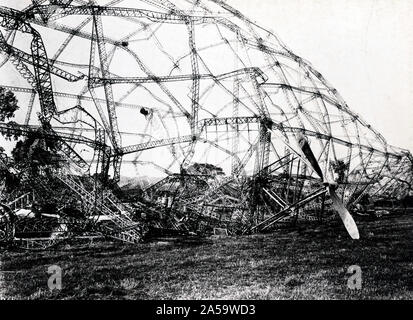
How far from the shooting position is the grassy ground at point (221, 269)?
10352 mm

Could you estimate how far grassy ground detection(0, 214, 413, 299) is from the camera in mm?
10352

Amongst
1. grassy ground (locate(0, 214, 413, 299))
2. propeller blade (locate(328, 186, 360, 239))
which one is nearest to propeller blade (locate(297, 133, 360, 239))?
propeller blade (locate(328, 186, 360, 239))

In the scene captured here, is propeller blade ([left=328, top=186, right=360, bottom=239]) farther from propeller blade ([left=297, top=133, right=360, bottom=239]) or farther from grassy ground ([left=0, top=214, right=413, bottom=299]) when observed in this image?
grassy ground ([left=0, top=214, right=413, bottom=299])

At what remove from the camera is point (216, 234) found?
77.9 ft

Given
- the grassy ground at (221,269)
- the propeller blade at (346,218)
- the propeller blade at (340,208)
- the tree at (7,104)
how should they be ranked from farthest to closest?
1. the tree at (7,104)
2. the propeller blade at (340,208)
3. the propeller blade at (346,218)
4. the grassy ground at (221,269)

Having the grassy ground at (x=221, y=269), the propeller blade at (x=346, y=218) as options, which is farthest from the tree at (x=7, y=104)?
the propeller blade at (x=346, y=218)

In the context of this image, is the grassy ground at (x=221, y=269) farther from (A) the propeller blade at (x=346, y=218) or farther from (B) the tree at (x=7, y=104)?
(B) the tree at (x=7, y=104)

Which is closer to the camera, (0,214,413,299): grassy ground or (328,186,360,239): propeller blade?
(0,214,413,299): grassy ground

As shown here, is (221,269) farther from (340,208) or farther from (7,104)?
(7,104)

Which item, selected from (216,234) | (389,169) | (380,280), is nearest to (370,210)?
(389,169)

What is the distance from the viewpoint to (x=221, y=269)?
13.3m

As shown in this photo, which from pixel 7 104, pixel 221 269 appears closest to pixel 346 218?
pixel 221 269

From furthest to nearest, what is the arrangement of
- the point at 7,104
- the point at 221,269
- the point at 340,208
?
the point at 7,104
the point at 340,208
the point at 221,269
